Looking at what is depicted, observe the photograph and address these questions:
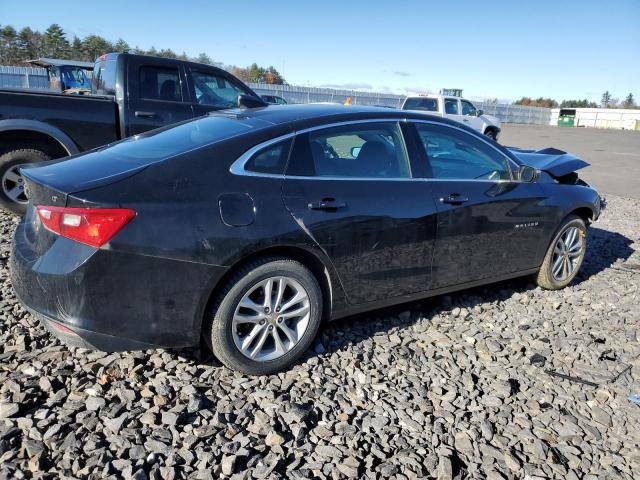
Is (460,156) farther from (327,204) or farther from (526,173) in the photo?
(327,204)

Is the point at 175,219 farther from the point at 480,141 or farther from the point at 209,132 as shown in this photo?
the point at 480,141

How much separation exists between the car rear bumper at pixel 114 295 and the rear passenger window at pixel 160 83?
14.1ft

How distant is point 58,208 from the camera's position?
2635 millimetres

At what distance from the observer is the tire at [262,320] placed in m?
2.93

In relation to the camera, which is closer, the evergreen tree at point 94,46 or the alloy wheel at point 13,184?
the alloy wheel at point 13,184

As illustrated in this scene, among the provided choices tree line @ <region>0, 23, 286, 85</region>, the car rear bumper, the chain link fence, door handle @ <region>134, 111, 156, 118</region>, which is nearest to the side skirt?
the car rear bumper

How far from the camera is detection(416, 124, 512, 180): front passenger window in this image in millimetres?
3836

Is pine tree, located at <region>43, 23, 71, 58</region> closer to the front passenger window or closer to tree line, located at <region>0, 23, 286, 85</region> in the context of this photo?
tree line, located at <region>0, 23, 286, 85</region>

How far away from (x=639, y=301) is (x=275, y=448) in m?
3.96

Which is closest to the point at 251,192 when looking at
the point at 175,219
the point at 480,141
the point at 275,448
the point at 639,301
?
the point at 175,219

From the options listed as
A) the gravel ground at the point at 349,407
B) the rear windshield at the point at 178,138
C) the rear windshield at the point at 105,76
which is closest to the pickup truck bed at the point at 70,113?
the rear windshield at the point at 105,76

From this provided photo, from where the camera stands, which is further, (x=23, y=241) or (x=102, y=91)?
(x=102, y=91)

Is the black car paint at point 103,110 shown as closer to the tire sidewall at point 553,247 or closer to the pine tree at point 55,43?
the tire sidewall at point 553,247

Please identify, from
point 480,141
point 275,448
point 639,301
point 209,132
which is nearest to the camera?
point 275,448
